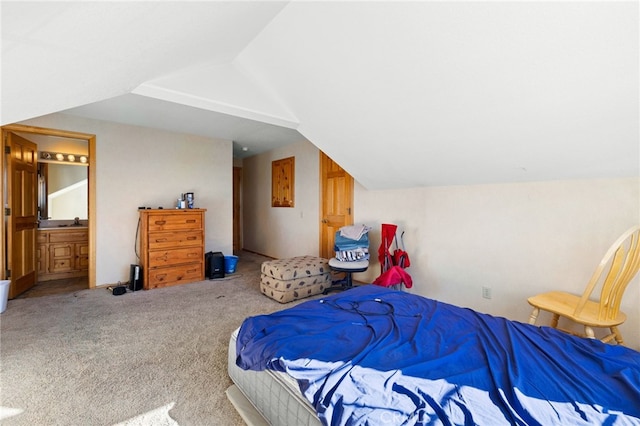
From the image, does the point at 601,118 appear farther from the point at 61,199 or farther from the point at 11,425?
the point at 61,199

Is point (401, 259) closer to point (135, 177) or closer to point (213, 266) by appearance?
point (213, 266)

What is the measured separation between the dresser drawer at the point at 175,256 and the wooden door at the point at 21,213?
4.90ft

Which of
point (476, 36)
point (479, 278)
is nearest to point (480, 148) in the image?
point (476, 36)

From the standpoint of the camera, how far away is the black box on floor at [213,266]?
4488 mm

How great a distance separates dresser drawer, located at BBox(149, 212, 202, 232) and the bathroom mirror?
1678mm

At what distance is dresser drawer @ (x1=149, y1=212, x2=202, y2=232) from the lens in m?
3.95

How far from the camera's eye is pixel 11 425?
4.93ft

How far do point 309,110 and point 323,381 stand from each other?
238 centimetres

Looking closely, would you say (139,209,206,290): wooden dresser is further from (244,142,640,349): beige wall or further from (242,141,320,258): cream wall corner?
(244,142,640,349): beige wall

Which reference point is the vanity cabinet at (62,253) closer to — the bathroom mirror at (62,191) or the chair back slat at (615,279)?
the bathroom mirror at (62,191)

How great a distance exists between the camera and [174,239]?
4133 mm

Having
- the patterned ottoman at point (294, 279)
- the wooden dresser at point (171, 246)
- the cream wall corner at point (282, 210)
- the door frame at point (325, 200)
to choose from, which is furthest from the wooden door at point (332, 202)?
the wooden dresser at point (171, 246)

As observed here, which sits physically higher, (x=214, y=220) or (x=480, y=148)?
(x=480, y=148)

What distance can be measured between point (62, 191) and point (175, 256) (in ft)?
8.78
